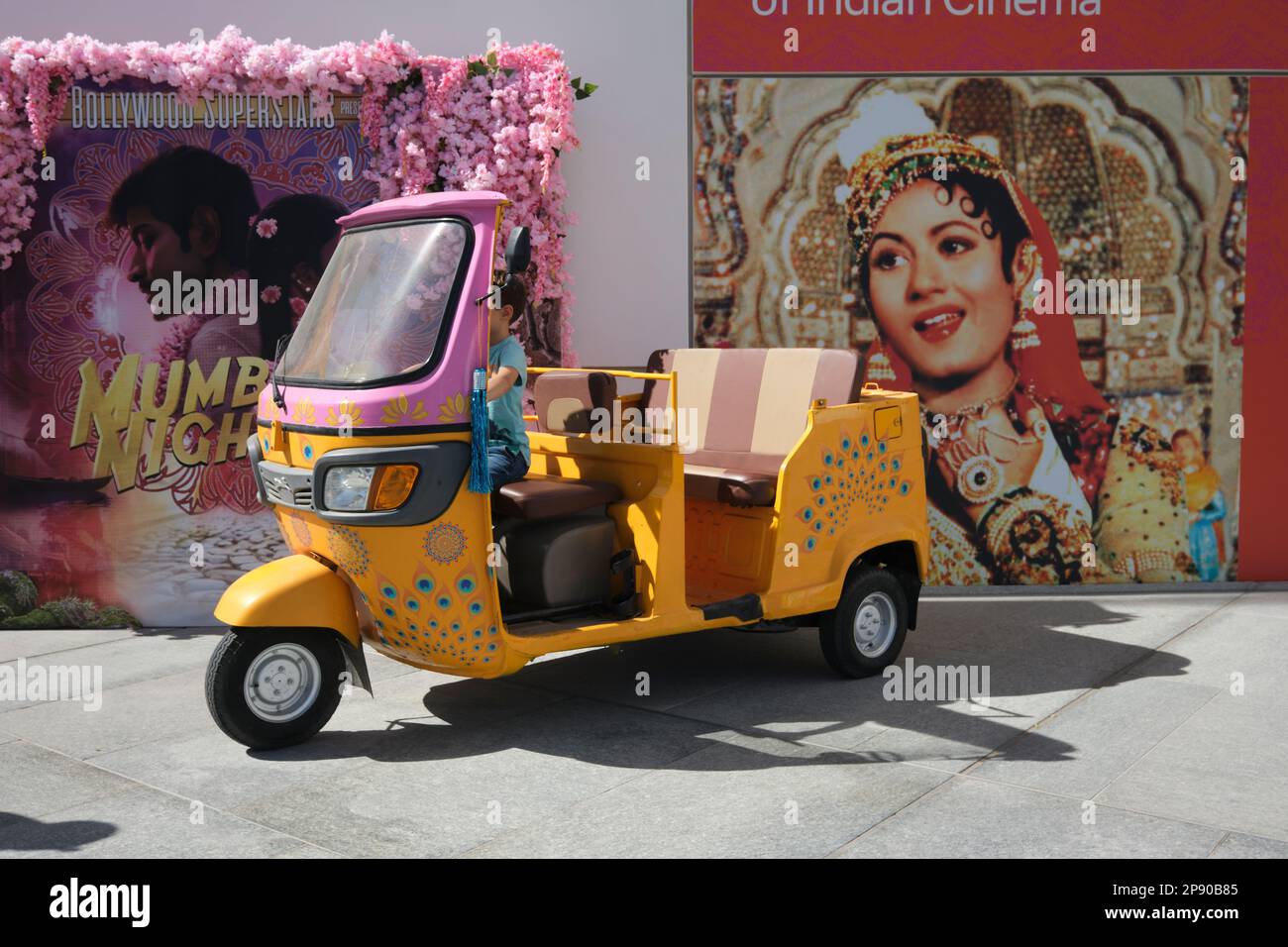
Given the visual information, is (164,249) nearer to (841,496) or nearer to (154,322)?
(154,322)

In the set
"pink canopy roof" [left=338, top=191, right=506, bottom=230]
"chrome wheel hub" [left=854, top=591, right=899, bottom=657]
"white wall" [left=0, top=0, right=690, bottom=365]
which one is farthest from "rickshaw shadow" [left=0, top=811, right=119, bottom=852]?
"white wall" [left=0, top=0, right=690, bottom=365]

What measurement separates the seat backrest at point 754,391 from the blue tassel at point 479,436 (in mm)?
1773

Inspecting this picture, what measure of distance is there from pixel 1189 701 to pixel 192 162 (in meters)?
6.12

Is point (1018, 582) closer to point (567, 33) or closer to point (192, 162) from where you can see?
point (567, 33)

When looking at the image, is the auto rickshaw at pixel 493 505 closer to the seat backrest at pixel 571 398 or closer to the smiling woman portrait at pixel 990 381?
the seat backrest at pixel 571 398

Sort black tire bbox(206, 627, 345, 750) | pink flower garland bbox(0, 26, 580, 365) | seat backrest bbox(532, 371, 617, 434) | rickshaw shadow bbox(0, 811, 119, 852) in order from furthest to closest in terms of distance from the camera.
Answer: pink flower garland bbox(0, 26, 580, 365)
seat backrest bbox(532, 371, 617, 434)
black tire bbox(206, 627, 345, 750)
rickshaw shadow bbox(0, 811, 119, 852)

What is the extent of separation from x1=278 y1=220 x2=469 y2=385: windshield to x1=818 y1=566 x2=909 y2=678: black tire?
8.13 ft

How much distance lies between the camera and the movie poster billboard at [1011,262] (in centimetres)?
874

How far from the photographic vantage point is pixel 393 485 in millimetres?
5176

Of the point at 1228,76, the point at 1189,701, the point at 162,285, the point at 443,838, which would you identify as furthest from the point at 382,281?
the point at 1228,76

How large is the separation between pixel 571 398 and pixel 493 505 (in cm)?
96

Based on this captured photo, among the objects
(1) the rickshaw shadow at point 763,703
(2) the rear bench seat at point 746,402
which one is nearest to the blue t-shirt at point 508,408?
(2) the rear bench seat at point 746,402

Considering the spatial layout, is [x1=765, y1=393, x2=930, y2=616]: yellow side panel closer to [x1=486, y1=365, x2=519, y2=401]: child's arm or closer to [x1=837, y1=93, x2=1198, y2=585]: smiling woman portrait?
[x1=486, y1=365, x2=519, y2=401]: child's arm

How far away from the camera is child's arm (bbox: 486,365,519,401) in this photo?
18.3 feet
